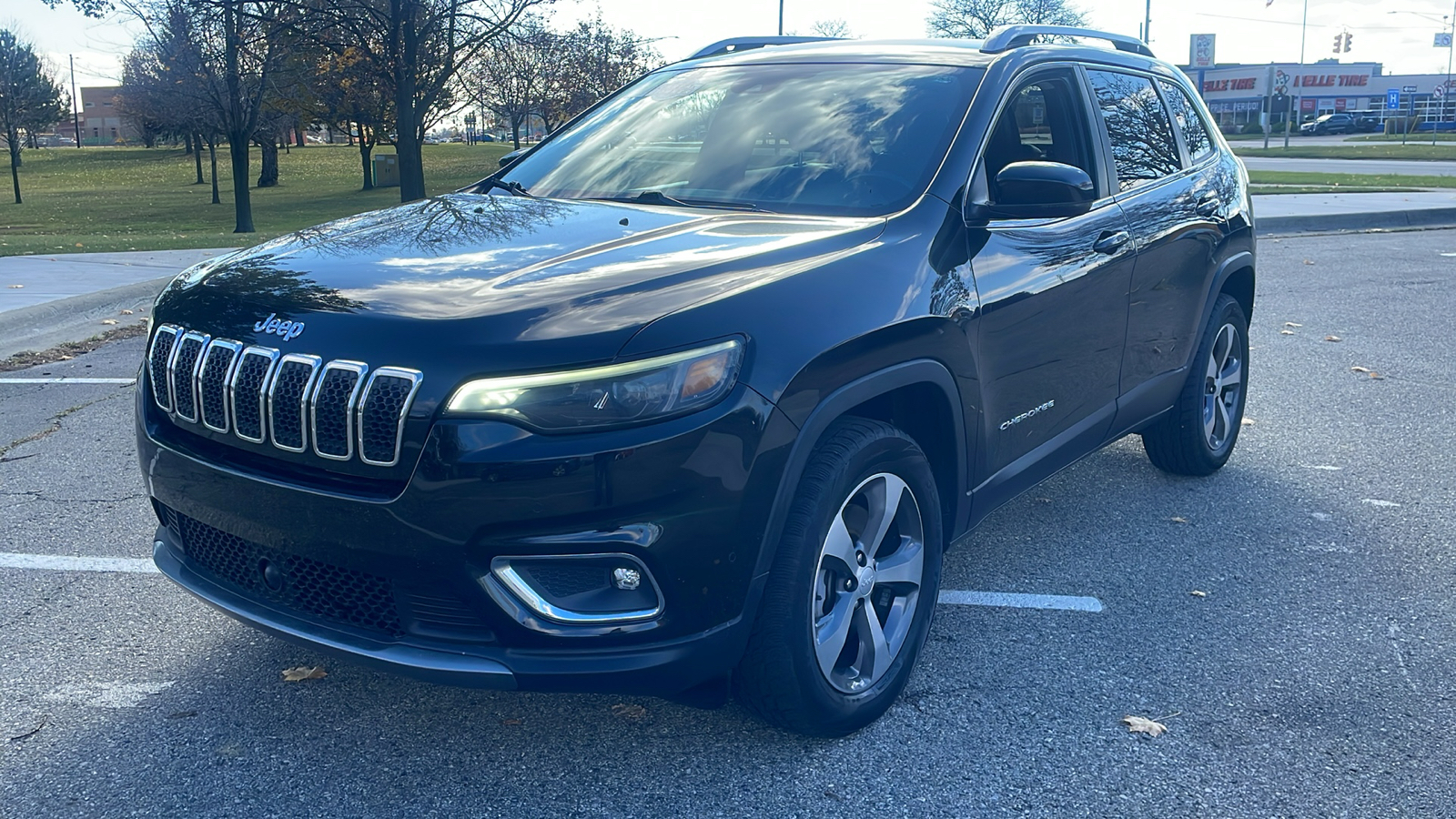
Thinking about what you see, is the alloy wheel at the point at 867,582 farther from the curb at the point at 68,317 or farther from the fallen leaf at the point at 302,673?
the curb at the point at 68,317

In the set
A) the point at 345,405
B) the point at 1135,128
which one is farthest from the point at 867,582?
the point at 1135,128

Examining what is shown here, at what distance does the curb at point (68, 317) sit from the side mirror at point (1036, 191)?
6329 millimetres

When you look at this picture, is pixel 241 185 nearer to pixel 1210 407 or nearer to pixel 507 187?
pixel 507 187

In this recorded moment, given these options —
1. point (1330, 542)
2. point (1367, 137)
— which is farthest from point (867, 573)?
point (1367, 137)

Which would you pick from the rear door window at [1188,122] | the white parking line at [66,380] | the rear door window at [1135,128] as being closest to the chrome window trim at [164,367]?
the rear door window at [1135,128]

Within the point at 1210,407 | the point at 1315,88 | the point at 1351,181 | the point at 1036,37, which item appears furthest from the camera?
the point at 1315,88

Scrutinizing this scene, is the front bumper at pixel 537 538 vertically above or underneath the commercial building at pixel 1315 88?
underneath

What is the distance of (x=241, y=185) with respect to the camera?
2578 cm

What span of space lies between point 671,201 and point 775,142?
0.40 m

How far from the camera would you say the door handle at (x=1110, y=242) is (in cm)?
410

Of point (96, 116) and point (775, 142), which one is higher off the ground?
point (96, 116)

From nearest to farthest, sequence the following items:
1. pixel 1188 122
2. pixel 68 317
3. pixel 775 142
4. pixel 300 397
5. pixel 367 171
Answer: pixel 300 397 < pixel 775 142 < pixel 1188 122 < pixel 68 317 < pixel 367 171

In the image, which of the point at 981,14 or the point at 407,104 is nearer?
the point at 407,104

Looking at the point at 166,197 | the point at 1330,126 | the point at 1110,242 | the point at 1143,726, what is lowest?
the point at 1143,726
